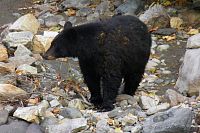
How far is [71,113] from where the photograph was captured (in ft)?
23.6

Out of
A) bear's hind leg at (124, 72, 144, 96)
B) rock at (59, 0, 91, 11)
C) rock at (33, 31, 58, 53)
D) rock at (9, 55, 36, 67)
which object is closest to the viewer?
bear's hind leg at (124, 72, 144, 96)

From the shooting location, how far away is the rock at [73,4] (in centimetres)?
1209

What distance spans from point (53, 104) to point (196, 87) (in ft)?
6.60

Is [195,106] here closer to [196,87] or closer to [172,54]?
[196,87]

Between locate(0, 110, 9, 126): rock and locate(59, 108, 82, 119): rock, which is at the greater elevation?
locate(0, 110, 9, 126): rock

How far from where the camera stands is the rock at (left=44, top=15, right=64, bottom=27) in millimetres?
11341

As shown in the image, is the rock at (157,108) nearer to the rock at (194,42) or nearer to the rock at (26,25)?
the rock at (194,42)

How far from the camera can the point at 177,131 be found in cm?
633

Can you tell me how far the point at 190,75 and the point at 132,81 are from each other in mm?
831

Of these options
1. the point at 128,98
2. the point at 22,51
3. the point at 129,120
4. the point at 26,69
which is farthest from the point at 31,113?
the point at 22,51

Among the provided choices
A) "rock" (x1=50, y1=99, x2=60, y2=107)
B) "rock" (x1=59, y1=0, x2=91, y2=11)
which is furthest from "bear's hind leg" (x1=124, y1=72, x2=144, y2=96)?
"rock" (x1=59, y1=0, x2=91, y2=11)

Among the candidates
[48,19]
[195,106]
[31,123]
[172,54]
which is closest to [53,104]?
[31,123]

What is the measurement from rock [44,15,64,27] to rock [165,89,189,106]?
427cm

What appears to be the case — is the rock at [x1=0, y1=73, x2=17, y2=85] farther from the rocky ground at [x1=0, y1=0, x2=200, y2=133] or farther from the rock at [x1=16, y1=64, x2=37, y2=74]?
the rock at [x1=16, y1=64, x2=37, y2=74]
